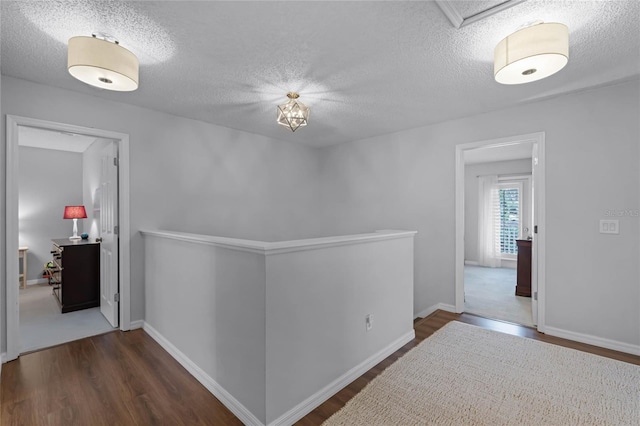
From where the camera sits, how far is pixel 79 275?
11.9 feet

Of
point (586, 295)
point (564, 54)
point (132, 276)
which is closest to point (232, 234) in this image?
point (132, 276)

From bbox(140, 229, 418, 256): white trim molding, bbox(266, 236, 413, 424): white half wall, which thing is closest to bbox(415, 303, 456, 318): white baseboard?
bbox(266, 236, 413, 424): white half wall

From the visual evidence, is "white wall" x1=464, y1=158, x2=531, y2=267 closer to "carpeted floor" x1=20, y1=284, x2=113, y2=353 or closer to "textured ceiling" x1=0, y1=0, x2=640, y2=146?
"textured ceiling" x1=0, y1=0, x2=640, y2=146

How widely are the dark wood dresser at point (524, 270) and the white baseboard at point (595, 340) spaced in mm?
1501

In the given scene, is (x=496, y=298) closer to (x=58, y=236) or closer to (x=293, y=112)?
(x=293, y=112)

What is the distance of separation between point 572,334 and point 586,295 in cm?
40

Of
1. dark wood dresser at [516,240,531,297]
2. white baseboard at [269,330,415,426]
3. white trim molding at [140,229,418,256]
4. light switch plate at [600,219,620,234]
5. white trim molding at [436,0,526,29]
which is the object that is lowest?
white baseboard at [269,330,415,426]

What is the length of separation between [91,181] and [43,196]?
1.29m

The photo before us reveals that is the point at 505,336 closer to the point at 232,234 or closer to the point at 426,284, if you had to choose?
the point at 426,284

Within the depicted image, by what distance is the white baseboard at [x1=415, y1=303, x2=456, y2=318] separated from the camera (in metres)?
3.57

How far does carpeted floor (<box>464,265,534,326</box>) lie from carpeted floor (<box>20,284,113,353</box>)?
4.30m

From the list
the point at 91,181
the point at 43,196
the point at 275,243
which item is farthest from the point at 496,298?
the point at 43,196

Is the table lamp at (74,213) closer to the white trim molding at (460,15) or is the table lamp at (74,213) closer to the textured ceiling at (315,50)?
the textured ceiling at (315,50)

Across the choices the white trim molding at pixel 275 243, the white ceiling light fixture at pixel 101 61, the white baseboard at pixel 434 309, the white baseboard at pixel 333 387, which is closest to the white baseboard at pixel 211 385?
the white baseboard at pixel 333 387
